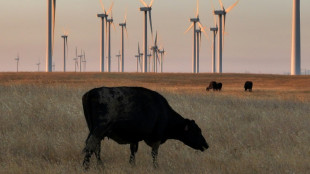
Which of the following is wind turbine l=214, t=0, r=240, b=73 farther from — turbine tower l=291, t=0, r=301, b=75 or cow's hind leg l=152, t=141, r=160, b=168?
cow's hind leg l=152, t=141, r=160, b=168

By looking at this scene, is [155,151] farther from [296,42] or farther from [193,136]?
[296,42]

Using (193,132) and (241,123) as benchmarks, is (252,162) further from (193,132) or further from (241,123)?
(241,123)

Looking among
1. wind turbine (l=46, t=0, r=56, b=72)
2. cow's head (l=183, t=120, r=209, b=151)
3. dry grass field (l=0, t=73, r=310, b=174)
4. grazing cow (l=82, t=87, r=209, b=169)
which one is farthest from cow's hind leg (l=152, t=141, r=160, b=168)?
wind turbine (l=46, t=0, r=56, b=72)

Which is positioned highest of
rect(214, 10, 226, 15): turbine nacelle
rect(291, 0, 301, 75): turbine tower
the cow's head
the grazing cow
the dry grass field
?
rect(214, 10, 226, 15): turbine nacelle

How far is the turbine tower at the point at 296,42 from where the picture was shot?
228ft

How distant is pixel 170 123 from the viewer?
8.84 meters

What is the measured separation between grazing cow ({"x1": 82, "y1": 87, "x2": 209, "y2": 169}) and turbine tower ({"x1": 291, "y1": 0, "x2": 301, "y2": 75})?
217 feet

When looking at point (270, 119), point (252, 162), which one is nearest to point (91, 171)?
point (252, 162)

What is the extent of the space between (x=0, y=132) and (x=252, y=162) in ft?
23.8

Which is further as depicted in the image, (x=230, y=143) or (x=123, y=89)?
(x=230, y=143)

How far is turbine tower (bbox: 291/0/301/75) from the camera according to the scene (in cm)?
6944

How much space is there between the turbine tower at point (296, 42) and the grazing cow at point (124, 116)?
6600cm

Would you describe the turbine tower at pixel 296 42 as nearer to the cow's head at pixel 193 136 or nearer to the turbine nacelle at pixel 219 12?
the turbine nacelle at pixel 219 12

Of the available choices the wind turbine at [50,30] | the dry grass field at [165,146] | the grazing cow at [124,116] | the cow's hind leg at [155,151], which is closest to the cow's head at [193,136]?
the dry grass field at [165,146]
